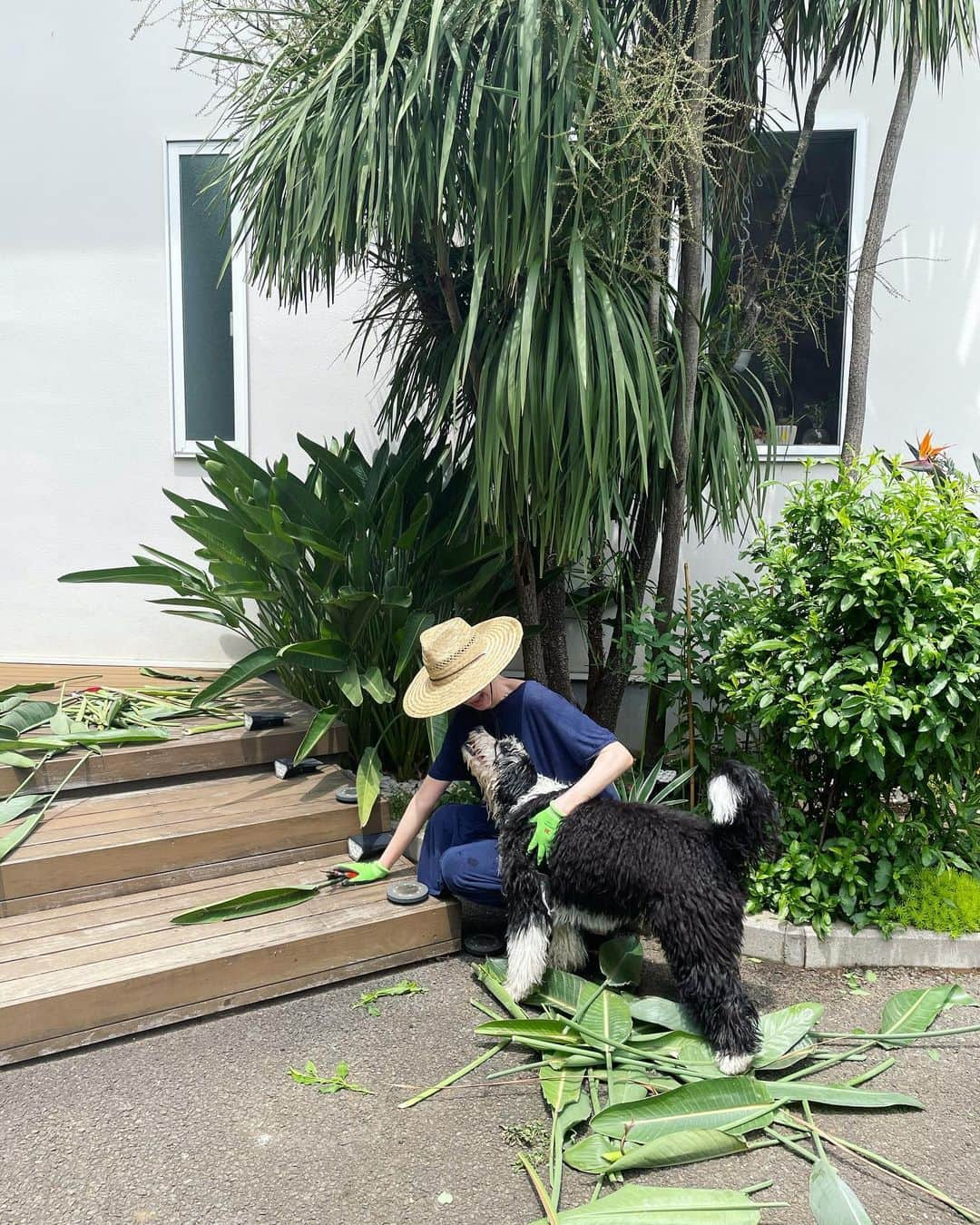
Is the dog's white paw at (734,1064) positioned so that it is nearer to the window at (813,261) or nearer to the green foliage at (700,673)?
the green foliage at (700,673)

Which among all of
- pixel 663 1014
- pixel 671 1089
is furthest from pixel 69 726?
pixel 671 1089

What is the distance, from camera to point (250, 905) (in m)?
3.13

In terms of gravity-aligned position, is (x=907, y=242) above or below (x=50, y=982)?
above

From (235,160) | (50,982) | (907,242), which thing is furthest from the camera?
(907,242)

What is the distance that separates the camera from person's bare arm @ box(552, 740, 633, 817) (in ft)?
9.31

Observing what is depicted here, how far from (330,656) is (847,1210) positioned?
100 inches

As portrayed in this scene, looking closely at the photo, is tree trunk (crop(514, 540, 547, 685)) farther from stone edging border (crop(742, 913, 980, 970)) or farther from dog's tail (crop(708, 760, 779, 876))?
dog's tail (crop(708, 760, 779, 876))

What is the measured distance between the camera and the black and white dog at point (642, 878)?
2.58 meters

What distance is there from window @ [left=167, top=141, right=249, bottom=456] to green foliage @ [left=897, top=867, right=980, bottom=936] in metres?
4.07

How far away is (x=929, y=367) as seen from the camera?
16.7ft

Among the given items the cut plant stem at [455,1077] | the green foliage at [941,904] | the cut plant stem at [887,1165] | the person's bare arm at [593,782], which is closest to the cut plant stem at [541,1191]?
the cut plant stem at [455,1077]

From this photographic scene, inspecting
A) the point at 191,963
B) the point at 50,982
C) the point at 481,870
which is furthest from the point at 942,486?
the point at 50,982

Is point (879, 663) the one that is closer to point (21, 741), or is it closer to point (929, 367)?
point (929, 367)

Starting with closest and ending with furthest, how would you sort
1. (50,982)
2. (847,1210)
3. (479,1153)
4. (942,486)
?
(847,1210) → (479,1153) → (50,982) → (942,486)
